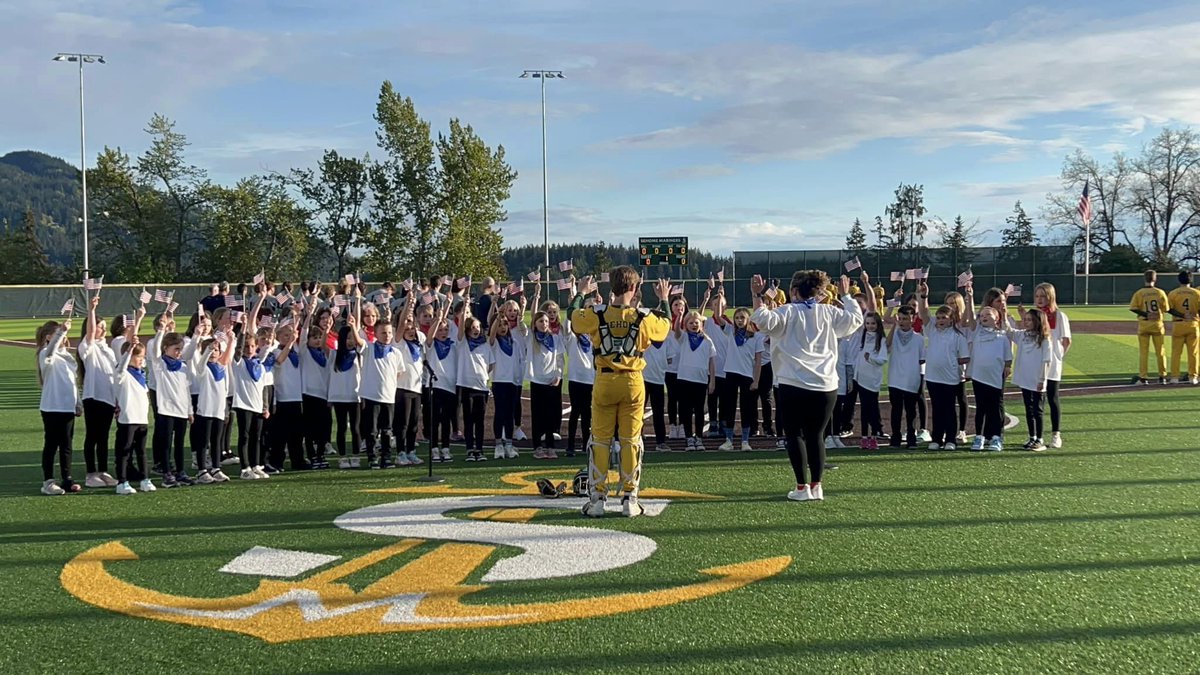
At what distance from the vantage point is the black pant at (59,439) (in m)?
8.24

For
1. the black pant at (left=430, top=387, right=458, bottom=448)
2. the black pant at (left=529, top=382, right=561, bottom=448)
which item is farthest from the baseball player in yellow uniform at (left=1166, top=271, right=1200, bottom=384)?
the black pant at (left=430, top=387, right=458, bottom=448)

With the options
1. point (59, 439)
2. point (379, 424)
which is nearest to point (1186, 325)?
point (379, 424)

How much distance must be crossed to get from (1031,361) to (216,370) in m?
8.89

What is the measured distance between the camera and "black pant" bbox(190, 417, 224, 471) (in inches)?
346

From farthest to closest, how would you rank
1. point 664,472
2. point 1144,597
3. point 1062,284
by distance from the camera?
point 1062,284
point 664,472
point 1144,597

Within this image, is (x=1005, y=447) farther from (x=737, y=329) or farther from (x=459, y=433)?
(x=459, y=433)

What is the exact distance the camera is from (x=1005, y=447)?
33.5ft

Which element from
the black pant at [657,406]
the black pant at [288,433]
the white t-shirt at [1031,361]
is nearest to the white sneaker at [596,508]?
the black pant at [657,406]

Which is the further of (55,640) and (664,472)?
(664,472)

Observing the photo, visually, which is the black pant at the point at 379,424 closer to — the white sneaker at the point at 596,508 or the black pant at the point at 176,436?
the black pant at the point at 176,436

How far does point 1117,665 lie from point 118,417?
8203 millimetres

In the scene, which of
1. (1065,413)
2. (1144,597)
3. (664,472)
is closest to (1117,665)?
(1144,597)

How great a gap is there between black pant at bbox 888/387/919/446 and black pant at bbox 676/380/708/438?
231 centimetres

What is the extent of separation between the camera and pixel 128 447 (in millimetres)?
8336
